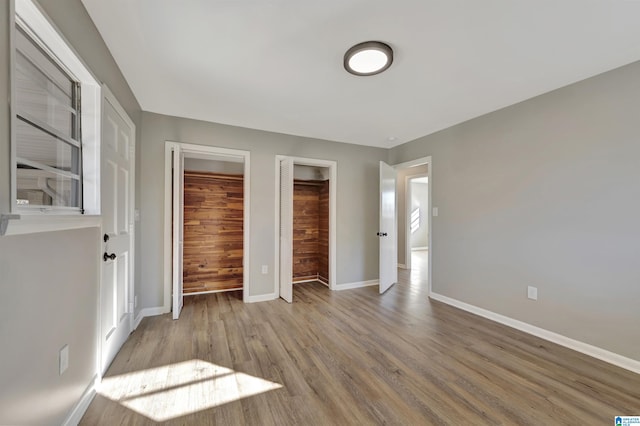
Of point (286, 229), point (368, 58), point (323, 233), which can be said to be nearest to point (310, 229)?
point (323, 233)

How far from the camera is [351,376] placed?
1.89m

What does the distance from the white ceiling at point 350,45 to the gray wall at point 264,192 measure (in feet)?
1.31

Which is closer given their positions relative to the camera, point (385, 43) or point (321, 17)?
point (321, 17)

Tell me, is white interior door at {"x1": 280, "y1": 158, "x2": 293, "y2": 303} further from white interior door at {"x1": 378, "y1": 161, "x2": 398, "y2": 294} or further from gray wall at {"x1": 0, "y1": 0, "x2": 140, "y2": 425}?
gray wall at {"x1": 0, "y1": 0, "x2": 140, "y2": 425}

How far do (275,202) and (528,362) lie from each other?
10.4 feet

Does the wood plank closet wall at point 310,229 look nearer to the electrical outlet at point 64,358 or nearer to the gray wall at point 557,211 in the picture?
the gray wall at point 557,211

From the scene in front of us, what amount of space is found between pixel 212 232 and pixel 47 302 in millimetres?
2819

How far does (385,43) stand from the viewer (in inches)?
72.3

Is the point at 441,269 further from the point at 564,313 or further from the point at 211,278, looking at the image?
the point at 211,278

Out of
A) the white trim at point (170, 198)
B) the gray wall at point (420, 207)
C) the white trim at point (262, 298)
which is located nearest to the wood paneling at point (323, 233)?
the white trim at point (262, 298)

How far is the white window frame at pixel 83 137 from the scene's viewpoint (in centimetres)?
97

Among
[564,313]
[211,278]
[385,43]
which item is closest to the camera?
[385,43]

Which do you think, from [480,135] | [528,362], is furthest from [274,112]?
[528,362]

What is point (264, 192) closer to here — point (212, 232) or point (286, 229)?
point (286, 229)
